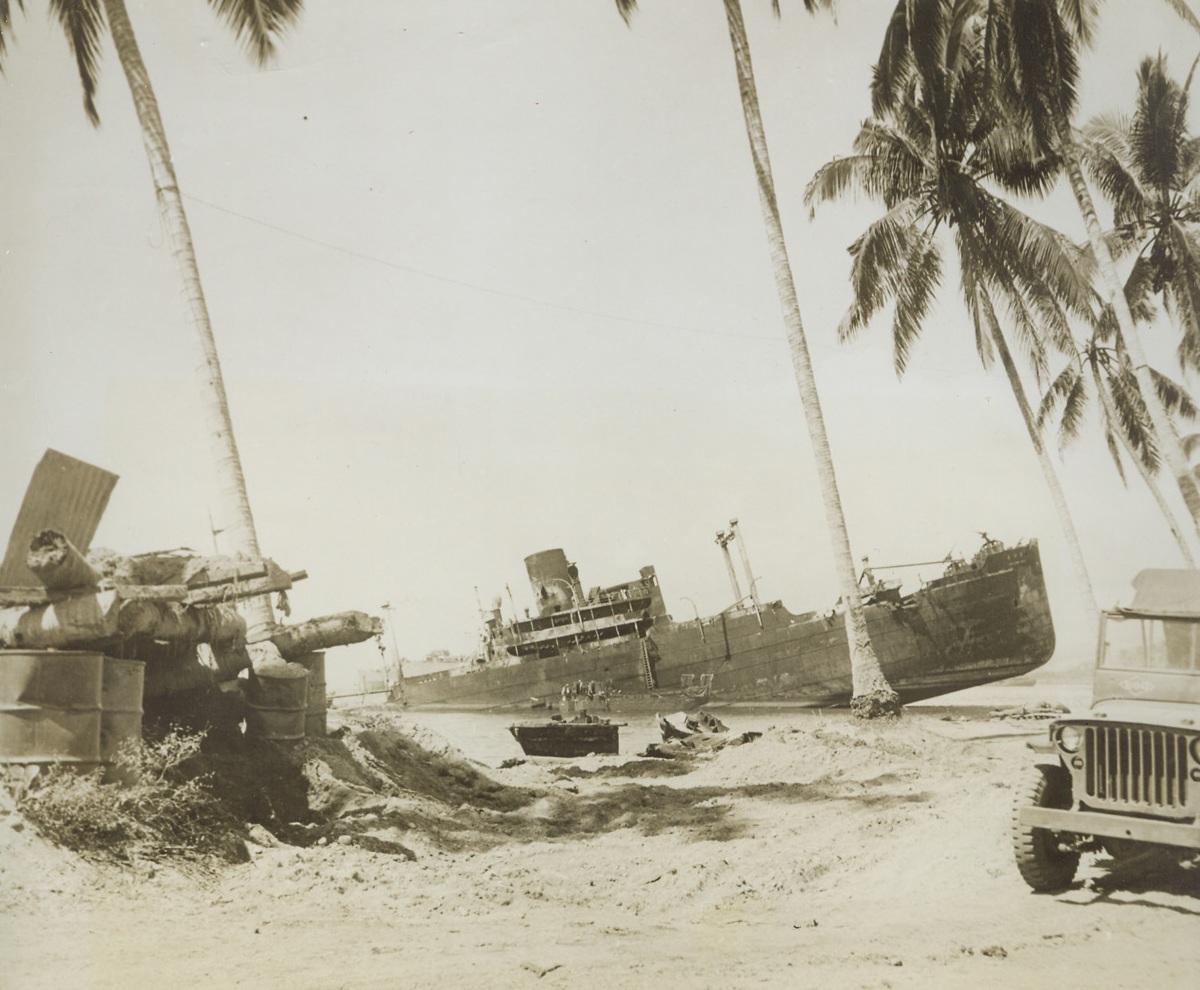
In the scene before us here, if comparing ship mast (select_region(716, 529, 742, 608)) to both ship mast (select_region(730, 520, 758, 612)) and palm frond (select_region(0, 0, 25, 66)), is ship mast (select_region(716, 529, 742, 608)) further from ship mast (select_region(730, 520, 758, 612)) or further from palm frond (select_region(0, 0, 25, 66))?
palm frond (select_region(0, 0, 25, 66))

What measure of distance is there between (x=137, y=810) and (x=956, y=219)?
624 inches

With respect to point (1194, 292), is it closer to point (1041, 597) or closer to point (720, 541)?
point (1041, 597)

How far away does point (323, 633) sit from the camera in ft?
27.8

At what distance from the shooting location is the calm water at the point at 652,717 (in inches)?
635

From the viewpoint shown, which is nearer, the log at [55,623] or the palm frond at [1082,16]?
the log at [55,623]

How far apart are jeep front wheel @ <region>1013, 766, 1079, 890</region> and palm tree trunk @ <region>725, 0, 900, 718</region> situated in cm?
715

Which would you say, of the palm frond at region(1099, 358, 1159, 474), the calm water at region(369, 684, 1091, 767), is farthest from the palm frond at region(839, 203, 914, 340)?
the calm water at region(369, 684, 1091, 767)

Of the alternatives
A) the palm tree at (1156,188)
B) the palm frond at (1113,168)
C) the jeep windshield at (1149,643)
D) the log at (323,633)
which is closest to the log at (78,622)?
the log at (323,633)

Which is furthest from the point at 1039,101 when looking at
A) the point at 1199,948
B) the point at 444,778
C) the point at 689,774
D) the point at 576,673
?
the point at 576,673

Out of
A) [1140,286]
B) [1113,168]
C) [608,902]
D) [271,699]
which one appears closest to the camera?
[608,902]

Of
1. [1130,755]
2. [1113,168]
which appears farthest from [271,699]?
[1113,168]

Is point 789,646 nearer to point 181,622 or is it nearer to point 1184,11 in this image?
point 1184,11

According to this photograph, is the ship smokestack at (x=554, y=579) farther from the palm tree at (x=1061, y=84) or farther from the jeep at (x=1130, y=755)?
the jeep at (x=1130, y=755)

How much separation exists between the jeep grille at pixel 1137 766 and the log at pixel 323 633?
20.8ft
